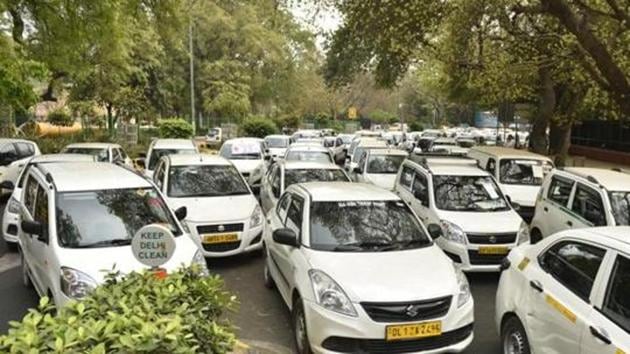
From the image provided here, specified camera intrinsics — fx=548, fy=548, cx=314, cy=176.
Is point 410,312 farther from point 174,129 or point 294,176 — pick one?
point 174,129

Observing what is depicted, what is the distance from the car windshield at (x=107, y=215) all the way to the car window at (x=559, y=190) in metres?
5.95

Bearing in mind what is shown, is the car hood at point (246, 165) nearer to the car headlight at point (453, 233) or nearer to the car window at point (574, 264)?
the car headlight at point (453, 233)

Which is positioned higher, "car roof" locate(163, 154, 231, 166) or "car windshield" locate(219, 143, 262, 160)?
"car roof" locate(163, 154, 231, 166)

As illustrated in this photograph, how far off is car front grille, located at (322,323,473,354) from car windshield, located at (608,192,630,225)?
3789mm

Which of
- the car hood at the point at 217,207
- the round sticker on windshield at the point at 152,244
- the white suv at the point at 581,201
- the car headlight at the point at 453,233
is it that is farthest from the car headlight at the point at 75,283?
the white suv at the point at 581,201

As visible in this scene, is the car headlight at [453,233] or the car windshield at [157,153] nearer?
the car headlight at [453,233]

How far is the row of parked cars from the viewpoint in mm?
4430

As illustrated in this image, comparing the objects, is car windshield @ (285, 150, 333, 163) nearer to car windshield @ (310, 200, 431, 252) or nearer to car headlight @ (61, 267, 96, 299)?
car windshield @ (310, 200, 431, 252)

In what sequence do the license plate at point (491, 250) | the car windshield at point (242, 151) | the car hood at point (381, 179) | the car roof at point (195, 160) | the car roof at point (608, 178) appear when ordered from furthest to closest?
the car windshield at point (242, 151)
the car hood at point (381, 179)
the car roof at point (195, 160)
the license plate at point (491, 250)
the car roof at point (608, 178)

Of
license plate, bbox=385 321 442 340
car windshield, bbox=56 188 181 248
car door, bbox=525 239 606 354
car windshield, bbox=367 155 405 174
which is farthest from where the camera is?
car windshield, bbox=367 155 405 174

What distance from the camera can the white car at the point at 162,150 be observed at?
48.3 ft

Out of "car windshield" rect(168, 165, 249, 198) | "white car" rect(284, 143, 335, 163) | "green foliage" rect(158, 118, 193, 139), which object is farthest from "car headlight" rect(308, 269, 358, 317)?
"green foliage" rect(158, 118, 193, 139)

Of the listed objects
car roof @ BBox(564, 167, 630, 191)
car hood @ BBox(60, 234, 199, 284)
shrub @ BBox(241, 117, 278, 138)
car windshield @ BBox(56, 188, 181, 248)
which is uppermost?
car roof @ BBox(564, 167, 630, 191)

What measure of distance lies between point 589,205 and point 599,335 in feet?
15.4
